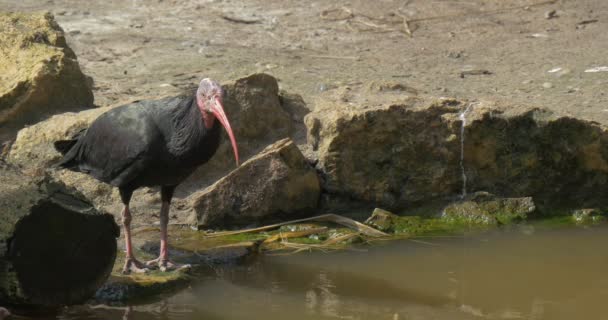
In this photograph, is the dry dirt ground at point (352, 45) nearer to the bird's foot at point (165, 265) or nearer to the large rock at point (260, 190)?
the large rock at point (260, 190)

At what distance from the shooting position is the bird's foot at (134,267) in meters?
6.53

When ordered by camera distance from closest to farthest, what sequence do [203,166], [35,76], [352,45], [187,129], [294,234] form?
[187,129] → [294,234] → [203,166] → [35,76] → [352,45]

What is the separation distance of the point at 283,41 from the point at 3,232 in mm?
6846

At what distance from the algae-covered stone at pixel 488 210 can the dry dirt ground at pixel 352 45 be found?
6.35 feet

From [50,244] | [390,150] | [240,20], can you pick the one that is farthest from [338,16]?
[50,244]

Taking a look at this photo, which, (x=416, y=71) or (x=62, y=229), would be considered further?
(x=416, y=71)

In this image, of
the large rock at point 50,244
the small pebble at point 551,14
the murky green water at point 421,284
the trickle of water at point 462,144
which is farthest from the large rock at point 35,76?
the small pebble at point 551,14

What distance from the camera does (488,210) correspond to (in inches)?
302

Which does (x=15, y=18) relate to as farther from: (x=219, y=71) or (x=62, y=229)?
(x=62, y=229)

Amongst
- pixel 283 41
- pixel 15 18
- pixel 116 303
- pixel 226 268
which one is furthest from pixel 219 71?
pixel 116 303

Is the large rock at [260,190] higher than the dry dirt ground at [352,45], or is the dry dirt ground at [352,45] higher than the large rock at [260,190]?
the dry dirt ground at [352,45]

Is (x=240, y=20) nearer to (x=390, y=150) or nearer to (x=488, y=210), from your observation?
(x=390, y=150)

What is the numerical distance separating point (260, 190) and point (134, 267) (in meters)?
1.21

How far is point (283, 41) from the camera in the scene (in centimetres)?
1186
